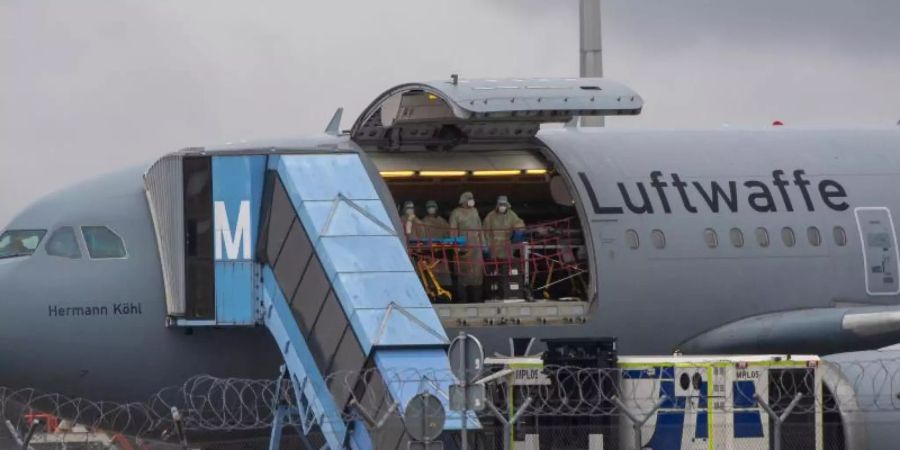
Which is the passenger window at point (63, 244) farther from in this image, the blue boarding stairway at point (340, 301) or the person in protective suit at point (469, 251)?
the person in protective suit at point (469, 251)

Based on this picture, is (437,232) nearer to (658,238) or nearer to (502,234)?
(502,234)

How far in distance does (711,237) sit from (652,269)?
1162 mm

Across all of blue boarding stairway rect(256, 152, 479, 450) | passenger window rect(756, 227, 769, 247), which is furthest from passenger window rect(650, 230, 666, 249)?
blue boarding stairway rect(256, 152, 479, 450)

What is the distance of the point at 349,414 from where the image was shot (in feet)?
63.1

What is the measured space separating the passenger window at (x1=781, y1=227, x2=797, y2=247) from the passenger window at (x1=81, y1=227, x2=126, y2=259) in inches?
361

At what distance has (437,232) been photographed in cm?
2397

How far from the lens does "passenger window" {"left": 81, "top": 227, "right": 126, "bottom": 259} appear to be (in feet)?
71.6

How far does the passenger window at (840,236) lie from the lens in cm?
2500

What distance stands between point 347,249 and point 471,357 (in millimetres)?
5079

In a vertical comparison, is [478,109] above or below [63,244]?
above

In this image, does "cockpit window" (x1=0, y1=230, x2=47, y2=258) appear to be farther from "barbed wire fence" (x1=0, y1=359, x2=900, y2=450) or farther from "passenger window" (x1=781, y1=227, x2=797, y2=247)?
"passenger window" (x1=781, y1=227, x2=797, y2=247)

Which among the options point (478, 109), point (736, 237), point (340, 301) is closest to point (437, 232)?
point (478, 109)

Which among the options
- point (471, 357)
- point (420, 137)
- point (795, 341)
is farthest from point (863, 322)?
point (471, 357)

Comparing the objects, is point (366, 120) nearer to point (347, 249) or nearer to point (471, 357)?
point (347, 249)
